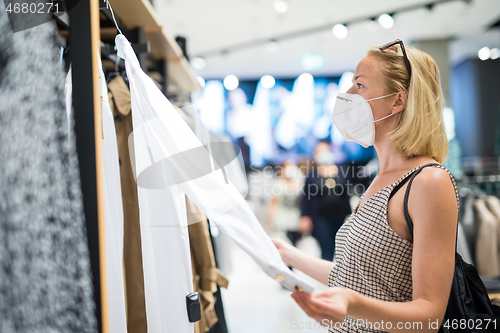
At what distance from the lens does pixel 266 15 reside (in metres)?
4.90

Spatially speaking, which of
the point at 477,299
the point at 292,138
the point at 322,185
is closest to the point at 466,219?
the point at 322,185

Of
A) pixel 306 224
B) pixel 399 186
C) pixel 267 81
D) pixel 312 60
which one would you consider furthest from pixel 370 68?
pixel 267 81

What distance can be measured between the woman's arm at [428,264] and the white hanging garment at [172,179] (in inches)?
10.4

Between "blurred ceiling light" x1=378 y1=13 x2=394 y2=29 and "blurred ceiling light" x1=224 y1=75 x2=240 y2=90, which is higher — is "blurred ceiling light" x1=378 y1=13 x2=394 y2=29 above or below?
below

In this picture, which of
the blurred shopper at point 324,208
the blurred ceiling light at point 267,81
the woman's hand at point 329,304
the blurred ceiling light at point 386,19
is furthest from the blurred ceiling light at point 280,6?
the woman's hand at point 329,304

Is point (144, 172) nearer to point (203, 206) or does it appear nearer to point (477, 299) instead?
point (203, 206)

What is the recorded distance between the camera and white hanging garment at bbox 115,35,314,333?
970 millimetres

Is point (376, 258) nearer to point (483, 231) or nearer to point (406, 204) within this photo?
point (406, 204)

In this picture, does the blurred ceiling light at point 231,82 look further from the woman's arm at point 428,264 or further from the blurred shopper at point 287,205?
the woman's arm at point 428,264

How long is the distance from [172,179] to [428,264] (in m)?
0.73

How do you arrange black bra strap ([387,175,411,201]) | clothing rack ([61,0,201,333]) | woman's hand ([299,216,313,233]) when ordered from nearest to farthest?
1. clothing rack ([61,0,201,333])
2. black bra strap ([387,175,411,201])
3. woman's hand ([299,216,313,233])

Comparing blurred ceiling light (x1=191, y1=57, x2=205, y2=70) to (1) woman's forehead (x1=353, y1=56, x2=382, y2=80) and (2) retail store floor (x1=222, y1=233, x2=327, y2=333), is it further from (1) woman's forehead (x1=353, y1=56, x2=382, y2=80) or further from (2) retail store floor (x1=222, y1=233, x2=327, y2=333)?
(1) woman's forehead (x1=353, y1=56, x2=382, y2=80)

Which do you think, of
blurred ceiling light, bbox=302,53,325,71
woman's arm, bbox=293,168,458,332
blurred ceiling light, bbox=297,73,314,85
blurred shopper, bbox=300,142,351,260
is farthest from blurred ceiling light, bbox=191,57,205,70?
woman's arm, bbox=293,168,458,332

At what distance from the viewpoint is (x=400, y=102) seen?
1.06m
